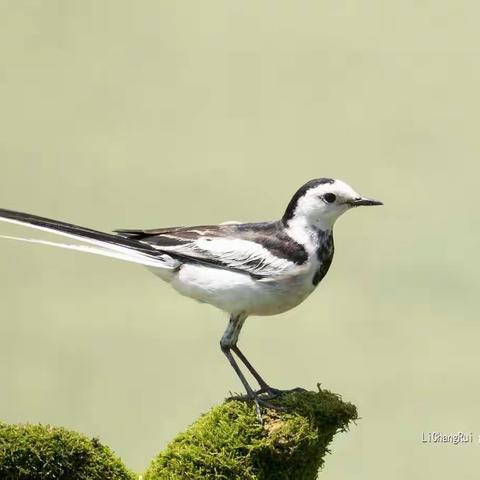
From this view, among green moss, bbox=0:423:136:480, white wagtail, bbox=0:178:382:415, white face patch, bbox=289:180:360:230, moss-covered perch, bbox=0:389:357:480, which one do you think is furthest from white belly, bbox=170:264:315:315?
green moss, bbox=0:423:136:480

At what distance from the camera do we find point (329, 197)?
380 centimetres

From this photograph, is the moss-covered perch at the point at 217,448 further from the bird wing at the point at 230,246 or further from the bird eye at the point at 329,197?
the bird eye at the point at 329,197

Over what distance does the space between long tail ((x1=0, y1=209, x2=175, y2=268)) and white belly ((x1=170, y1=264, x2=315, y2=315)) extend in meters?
0.15

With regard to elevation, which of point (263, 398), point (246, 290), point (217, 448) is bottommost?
point (217, 448)

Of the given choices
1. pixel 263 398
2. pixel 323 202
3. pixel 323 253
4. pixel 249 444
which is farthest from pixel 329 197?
pixel 249 444

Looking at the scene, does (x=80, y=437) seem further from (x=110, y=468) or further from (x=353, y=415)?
(x=353, y=415)

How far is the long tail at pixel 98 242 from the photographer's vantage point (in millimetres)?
3734

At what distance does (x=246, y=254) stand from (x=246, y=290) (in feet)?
0.45

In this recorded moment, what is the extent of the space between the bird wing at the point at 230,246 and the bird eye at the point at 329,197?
23 cm

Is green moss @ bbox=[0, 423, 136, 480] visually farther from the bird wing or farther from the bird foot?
the bird wing

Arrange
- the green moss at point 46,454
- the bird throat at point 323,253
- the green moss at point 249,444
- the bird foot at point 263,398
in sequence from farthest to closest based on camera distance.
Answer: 1. the bird throat at point 323,253
2. the bird foot at point 263,398
3. the green moss at point 249,444
4. the green moss at point 46,454

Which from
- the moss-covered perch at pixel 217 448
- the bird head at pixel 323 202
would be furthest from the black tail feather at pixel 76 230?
the moss-covered perch at pixel 217 448

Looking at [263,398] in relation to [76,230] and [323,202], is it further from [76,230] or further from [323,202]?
[76,230]

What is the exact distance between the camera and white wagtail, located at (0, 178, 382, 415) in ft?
12.3
